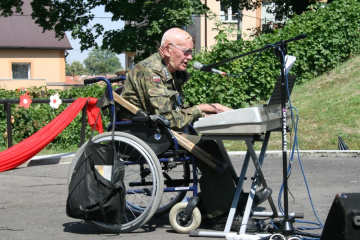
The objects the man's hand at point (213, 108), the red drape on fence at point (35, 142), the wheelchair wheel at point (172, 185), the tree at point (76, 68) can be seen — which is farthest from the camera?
the tree at point (76, 68)

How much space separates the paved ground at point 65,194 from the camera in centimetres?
594

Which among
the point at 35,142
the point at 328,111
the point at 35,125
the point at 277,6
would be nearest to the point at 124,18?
the point at 277,6

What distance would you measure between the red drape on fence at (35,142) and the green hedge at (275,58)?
16.9 feet

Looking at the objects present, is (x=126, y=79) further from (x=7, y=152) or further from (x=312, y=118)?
(x=312, y=118)

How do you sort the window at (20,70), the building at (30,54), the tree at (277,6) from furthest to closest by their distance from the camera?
the window at (20,70), the building at (30,54), the tree at (277,6)

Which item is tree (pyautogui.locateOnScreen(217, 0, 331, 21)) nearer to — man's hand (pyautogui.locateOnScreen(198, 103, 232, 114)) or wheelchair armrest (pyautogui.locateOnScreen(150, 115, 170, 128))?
man's hand (pyautogui.locateOnScreen(198, 103, 232, 114))

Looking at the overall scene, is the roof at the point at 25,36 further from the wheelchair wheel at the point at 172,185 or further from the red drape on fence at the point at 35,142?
the wheelchair wheel at the point at 172,185

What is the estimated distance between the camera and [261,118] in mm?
5090

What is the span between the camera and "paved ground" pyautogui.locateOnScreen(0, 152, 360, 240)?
594cm

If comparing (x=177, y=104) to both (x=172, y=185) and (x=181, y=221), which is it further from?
(x=181, y=221)

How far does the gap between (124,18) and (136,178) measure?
71.9ft

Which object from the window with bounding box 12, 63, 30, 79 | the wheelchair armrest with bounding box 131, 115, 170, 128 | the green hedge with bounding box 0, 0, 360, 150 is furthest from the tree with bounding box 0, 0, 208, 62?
the window with bounding box 12, 63, 30, 79

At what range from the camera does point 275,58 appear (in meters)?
16.2

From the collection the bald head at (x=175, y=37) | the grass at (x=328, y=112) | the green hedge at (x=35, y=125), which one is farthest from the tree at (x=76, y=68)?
the bald head at (x=175, y=37)
